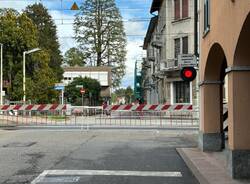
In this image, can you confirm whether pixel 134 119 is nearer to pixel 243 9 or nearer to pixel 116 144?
pixel 116 144

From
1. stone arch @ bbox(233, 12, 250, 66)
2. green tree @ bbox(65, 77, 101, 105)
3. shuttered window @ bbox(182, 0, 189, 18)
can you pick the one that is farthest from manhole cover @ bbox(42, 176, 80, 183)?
green tree @ bbox(65, 77, 101, 105)

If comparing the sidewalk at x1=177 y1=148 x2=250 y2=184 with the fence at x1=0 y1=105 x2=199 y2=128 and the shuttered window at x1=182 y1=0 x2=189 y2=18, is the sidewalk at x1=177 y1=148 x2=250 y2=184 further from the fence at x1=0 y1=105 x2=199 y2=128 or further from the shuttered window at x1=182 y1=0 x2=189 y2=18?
the shuttered window at x1=182 y1=0 x2=189 y2=18

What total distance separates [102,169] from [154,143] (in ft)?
23.1

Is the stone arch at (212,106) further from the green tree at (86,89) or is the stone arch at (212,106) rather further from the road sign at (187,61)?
the green tree at (86,89)

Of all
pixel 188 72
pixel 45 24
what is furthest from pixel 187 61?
pixel 45 24

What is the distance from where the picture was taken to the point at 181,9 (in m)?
44.7

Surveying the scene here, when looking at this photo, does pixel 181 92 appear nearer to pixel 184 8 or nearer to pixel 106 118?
pixel 184 8

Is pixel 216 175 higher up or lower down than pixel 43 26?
lower down

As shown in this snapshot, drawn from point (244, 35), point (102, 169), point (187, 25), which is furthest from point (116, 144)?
point (187, 25)

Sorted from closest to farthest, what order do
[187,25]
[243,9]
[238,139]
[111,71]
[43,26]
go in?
[243,9] < [238,139] < [187,25] < [111,71] < [43,26]

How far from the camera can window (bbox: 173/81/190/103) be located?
4441cm

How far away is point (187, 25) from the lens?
144 feet

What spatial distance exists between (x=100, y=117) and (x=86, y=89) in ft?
137

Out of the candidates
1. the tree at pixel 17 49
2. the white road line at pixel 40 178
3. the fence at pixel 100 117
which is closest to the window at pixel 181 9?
the fence at pixel 100 117
